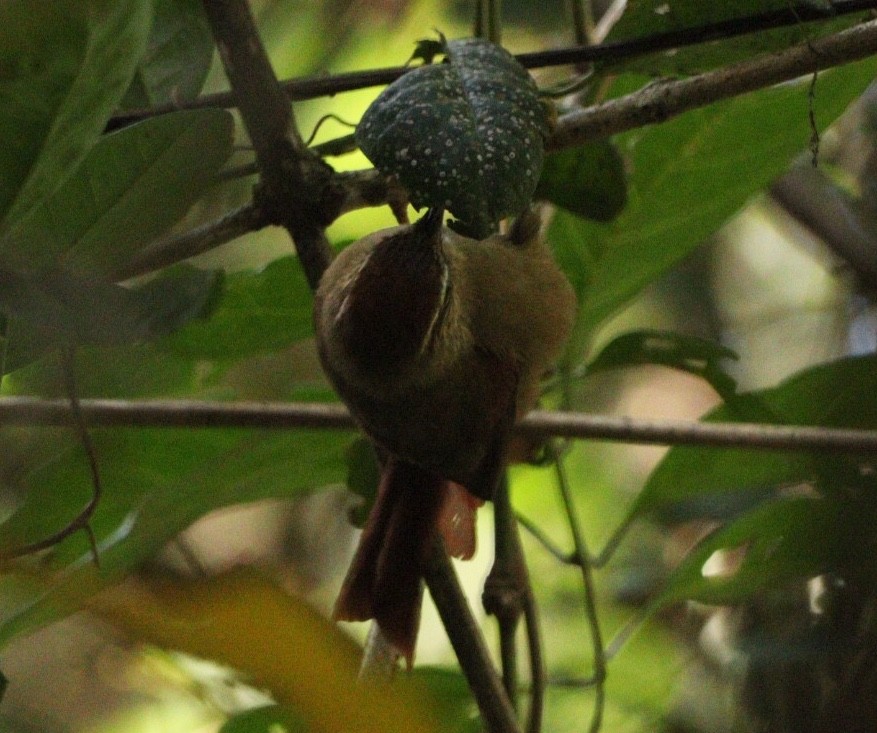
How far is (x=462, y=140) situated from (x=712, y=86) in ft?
1.02

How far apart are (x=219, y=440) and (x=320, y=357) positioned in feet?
1.10

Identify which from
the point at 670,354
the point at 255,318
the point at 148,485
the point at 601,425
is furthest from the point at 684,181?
the point at 148,485

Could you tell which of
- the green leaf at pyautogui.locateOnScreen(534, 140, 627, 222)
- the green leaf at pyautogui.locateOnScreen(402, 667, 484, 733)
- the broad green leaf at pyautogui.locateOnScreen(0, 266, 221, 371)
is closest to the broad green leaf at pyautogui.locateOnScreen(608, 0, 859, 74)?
the green leaf at pyautogui.locateOnScreen(534, 140, 627, 222)

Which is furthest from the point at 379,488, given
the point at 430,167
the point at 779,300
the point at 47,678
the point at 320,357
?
the point at 779,300

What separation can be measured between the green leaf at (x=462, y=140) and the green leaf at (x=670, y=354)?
59 cm

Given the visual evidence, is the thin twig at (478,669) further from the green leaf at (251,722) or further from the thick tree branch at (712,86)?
the thick tree branch at (712,86)

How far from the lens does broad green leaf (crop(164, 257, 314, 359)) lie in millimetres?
1475

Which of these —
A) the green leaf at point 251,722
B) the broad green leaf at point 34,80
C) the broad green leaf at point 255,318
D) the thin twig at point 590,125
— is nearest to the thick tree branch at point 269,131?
the thin twig at point 590,125

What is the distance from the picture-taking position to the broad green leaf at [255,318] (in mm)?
1475

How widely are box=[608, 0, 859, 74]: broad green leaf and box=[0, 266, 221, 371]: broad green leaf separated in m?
0.51

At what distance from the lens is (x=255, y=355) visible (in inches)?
63.8

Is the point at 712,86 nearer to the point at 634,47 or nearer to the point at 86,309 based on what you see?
the point at 634,47

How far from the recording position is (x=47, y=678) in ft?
2.13

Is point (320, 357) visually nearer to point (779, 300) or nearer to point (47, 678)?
point (47, 678)
